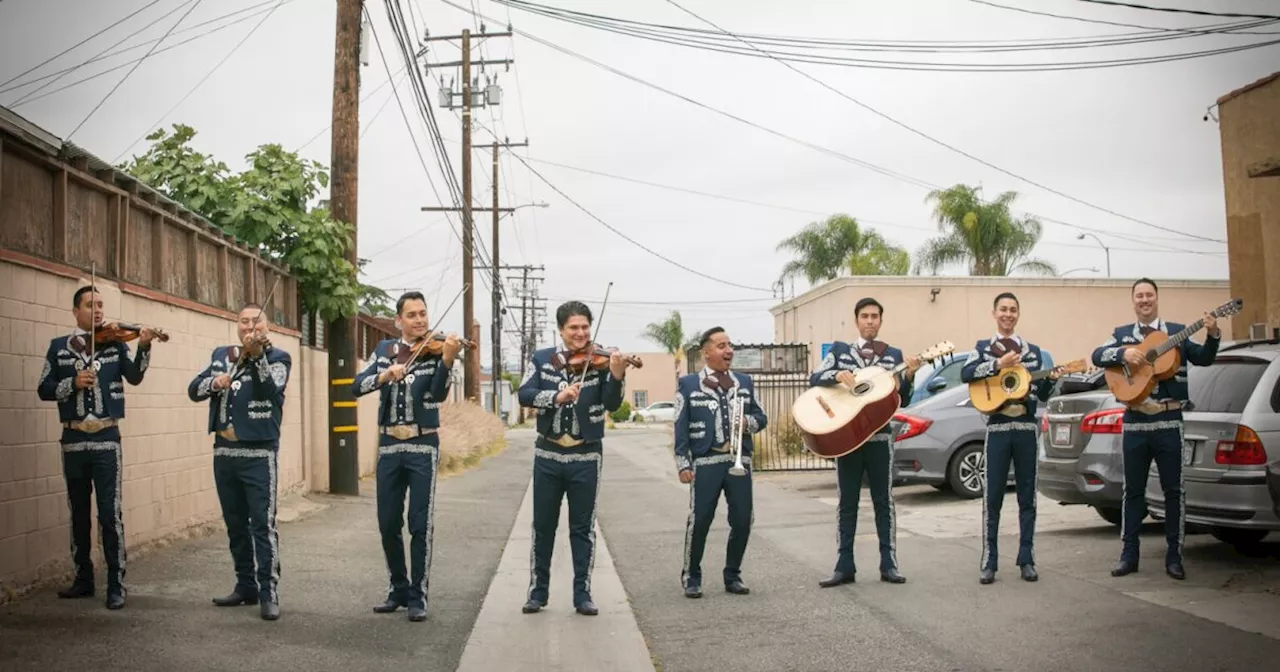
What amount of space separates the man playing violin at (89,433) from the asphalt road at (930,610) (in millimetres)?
3462

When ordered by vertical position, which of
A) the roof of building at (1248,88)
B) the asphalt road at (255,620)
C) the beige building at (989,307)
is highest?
the roof of building at (1248,88)

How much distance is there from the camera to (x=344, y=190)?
15.9 m

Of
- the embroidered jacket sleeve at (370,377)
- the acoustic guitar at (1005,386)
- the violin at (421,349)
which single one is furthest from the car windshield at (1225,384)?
the embroidered jacket sleeve at (370,377)

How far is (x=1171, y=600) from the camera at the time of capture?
791 cm

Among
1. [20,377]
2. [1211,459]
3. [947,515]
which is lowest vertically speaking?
[947,515]

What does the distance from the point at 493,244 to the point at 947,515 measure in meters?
31.4

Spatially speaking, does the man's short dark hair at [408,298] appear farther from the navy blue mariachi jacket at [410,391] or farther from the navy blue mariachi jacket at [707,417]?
the navy blue mariachi jacket at [707,417]

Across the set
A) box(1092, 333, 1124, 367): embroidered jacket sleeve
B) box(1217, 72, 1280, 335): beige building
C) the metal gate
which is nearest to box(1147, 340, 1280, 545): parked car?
box(1092, 333, 1124, 367): embroidered jacket sleeve

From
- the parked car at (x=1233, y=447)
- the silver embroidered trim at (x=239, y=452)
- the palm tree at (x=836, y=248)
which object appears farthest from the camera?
the palm tree at (x=836, y=248)

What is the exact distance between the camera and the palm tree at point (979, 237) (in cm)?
3991

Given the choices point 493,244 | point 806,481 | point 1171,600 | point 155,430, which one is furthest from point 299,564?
point 493,244

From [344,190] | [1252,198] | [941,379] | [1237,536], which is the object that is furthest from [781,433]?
[1237,536]

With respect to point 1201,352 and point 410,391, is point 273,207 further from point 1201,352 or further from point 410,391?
point 1201,352

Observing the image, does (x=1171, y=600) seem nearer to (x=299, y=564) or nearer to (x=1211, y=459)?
(x=1211, y=459)
